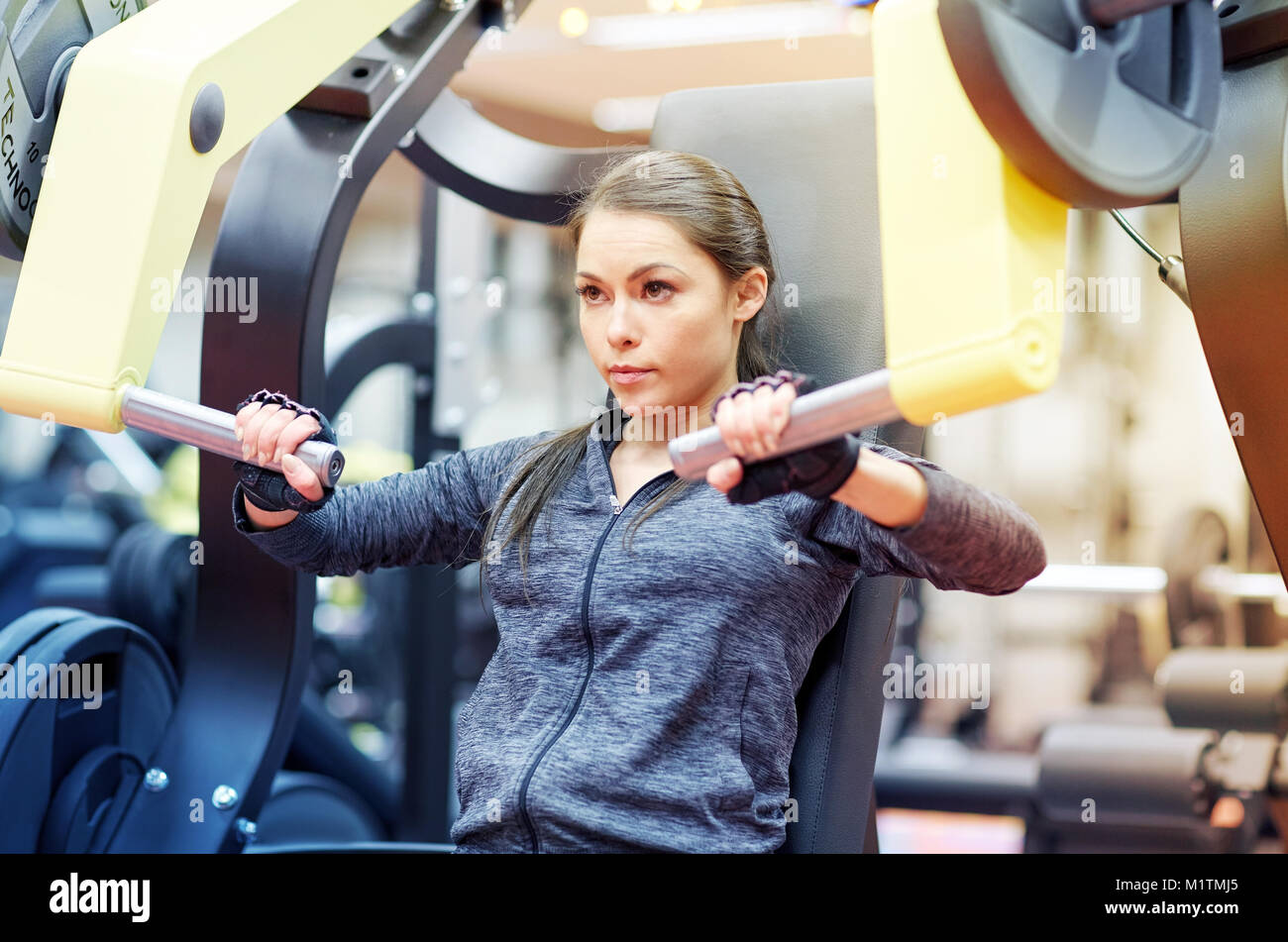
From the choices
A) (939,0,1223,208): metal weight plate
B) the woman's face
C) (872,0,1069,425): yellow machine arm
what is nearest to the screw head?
the woman's face

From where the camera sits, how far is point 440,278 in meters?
2.25

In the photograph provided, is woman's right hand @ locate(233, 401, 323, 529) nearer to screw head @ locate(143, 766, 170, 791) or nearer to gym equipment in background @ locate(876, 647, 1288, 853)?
screw head @ locate(143, 766, 170, 791)

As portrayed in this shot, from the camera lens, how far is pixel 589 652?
106cm

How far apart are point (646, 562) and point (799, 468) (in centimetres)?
31

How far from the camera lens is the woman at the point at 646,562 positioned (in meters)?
0.98

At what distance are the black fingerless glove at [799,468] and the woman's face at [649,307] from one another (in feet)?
0.94

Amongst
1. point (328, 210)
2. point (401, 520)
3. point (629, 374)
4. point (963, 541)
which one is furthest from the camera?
point (328, 210)

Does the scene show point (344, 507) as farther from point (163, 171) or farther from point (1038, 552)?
point (1038, 552)

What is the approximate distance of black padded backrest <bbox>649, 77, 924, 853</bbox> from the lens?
1.12 m

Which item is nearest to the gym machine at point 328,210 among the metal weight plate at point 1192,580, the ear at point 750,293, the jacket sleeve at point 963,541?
the jacket sleeve at point 963,541

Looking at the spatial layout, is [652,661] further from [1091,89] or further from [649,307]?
[1091,89]

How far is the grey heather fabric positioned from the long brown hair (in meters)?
0.02

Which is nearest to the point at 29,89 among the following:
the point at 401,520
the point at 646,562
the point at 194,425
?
the point at 194,425

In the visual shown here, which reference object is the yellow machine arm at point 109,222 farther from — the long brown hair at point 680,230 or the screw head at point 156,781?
the screw head at point 156,781
